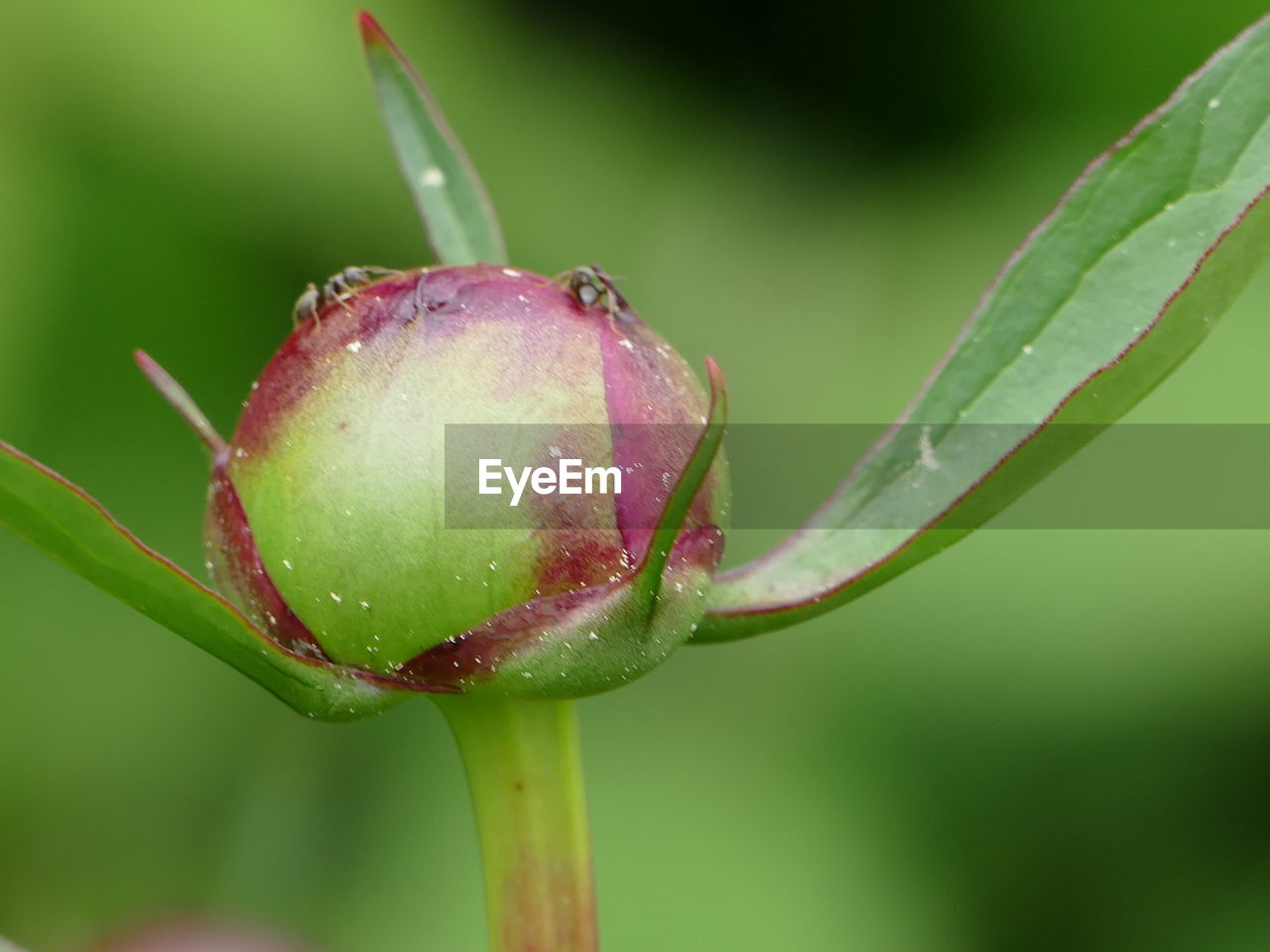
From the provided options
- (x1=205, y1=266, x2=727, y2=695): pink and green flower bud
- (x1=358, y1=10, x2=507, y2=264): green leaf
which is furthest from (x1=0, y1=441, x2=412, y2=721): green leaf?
(x1=358, y1=10, x2=507, y2=264): green leaf

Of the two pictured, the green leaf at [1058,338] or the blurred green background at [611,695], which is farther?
the blurred green background at [611,695]

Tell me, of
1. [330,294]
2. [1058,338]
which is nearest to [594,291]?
[330,294]

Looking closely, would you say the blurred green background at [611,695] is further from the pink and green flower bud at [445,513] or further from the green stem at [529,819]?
the pink and green flower bud at [445,513]

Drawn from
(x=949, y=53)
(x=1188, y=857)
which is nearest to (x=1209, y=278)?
(x=1188, y=857)

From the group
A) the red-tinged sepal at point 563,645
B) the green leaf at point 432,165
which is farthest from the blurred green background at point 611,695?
the red-tinged sepal at point 563,645

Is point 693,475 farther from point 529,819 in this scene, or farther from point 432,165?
point 432,165

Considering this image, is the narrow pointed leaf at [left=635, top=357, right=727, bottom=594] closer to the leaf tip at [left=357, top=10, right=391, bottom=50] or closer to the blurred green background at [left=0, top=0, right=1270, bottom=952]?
the leaf tip at [left=357, top=10, right=391, bottom=50]
